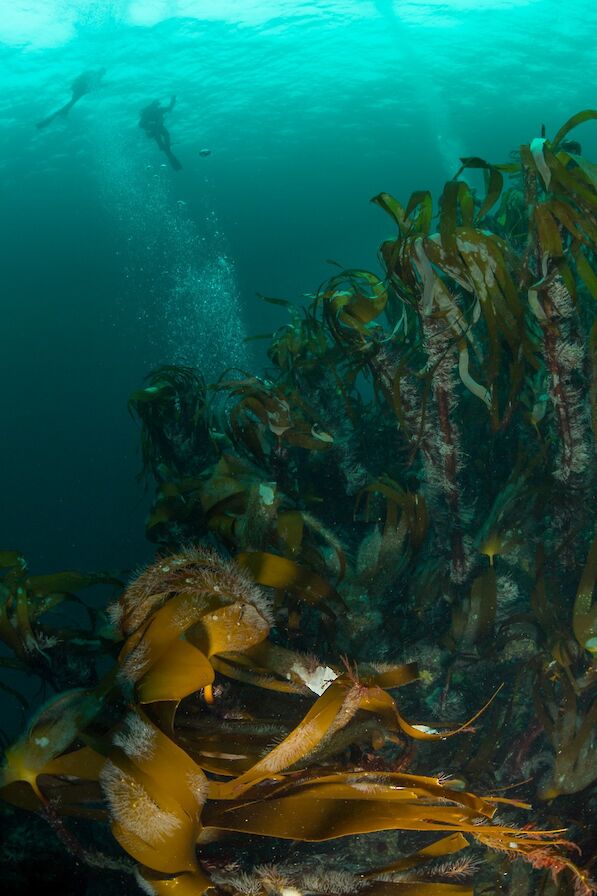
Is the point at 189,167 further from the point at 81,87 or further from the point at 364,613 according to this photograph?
the point at 364,613

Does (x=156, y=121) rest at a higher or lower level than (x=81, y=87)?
lower

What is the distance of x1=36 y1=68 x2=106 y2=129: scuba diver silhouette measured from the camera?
20.5 m

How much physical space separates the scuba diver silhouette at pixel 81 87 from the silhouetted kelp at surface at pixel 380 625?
24.1 m

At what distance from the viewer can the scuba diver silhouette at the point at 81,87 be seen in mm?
20547

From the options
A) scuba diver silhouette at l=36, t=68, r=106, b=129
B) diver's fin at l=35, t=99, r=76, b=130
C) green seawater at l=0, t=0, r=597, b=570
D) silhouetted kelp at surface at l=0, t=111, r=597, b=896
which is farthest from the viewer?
diver's fin at l=35, t=99, r=76, b=130

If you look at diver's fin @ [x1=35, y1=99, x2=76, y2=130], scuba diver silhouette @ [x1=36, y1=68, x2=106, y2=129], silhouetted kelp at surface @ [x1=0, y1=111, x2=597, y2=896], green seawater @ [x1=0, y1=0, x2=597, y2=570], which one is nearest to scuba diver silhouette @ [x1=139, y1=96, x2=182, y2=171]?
green seawater @ [x1=0, y1=0, x2=597, y2=570]

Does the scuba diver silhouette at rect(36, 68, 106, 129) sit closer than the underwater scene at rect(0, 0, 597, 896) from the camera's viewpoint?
No

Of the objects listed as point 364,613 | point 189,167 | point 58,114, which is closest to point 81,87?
point 58,114

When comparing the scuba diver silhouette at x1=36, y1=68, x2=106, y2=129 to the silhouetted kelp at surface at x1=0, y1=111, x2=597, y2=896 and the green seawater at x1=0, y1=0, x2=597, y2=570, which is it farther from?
the silhouetted kelp at surface at x1=0, y1=111, x2=597, y2=896

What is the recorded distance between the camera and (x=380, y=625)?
6.83 feet

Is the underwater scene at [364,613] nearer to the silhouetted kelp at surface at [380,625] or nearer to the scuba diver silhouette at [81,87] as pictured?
the silhouetted kelp at surface at [380,625]

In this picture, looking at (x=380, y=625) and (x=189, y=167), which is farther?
(x=189, y=167)

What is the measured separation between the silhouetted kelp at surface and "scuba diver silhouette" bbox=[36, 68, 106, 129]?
950 inches

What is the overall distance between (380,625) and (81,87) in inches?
1011
